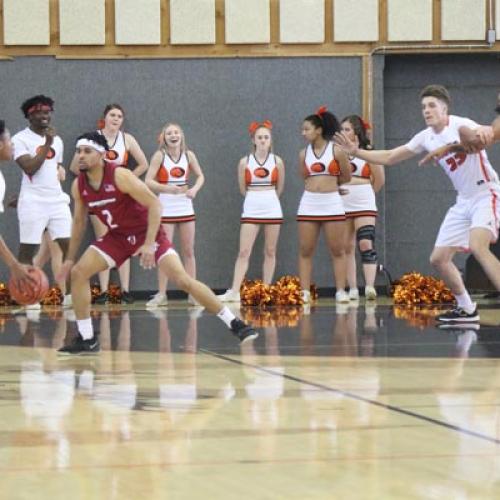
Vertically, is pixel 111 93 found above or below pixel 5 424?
above

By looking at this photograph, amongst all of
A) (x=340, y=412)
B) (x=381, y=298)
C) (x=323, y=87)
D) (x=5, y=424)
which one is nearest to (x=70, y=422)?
(x=5, y=424)

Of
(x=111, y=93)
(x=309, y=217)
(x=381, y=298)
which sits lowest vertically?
(x=381, y=298)

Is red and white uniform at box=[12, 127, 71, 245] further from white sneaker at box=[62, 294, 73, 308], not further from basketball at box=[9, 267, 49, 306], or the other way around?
basketball at box=[9, 267, 49, 306]

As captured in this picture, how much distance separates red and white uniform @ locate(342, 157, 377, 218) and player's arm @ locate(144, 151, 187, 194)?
5.87ft

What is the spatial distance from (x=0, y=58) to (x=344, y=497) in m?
12.6

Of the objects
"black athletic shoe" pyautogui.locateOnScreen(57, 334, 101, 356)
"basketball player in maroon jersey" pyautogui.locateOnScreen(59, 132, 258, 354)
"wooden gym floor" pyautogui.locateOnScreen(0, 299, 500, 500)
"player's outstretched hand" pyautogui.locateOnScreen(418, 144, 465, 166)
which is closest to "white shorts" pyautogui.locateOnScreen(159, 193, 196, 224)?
"wooden gym floor" pyautogui.locateOnScreen(0, 299, 500, 500)

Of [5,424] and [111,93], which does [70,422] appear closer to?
[5,424]

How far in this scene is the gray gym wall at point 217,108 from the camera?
642 inches

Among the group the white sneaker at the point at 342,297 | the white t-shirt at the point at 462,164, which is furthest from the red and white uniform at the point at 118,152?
the white t-shirt at the point at 462,164

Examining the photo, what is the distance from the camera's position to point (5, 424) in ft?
19.4

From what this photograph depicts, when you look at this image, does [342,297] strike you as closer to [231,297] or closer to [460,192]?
[231,297]

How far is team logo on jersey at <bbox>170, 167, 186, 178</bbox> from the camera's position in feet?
50.0

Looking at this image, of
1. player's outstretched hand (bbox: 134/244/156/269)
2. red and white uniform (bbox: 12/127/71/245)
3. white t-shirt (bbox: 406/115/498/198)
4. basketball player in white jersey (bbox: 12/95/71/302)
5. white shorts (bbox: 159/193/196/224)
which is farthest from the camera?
white shorts (bbox: 159/193/196/224)

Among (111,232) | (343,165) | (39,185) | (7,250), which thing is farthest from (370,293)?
(7,250)
